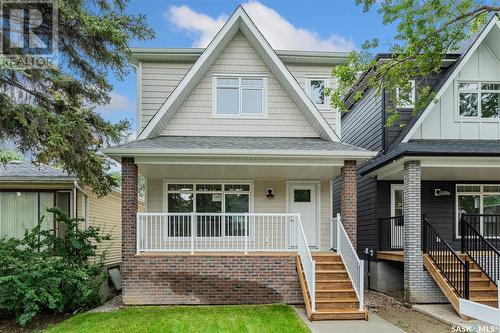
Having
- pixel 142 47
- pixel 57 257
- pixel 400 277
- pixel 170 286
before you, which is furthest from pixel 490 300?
pixel 142 47

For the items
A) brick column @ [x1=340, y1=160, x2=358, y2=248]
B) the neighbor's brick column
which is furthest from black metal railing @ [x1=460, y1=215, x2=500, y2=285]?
brick column @ [x1=340, y1=160, x2=358, y2=248]

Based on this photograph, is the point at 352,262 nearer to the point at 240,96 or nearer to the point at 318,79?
the point at 240,96

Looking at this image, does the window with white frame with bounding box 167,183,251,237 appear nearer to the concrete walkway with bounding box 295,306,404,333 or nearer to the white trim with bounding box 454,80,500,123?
the concrete walkway with bounding box 295,306,404,333

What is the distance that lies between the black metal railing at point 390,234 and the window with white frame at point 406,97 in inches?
136

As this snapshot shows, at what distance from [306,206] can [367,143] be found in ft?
11.9

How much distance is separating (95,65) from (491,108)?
11497 mm

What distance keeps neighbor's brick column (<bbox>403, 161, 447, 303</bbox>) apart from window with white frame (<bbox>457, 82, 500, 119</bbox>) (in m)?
2.91

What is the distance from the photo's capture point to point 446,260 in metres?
9.83

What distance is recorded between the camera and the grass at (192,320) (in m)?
7.88

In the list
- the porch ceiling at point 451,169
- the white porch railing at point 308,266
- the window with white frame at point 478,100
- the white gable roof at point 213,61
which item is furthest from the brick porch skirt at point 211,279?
the window with white frame at point 478,100

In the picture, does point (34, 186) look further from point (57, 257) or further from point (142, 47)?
point (142, 47)

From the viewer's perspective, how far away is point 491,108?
39.0ft

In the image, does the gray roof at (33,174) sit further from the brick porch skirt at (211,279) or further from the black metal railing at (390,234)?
the black metal railing at (390,234)

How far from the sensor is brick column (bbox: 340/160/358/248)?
1050 centimetres
